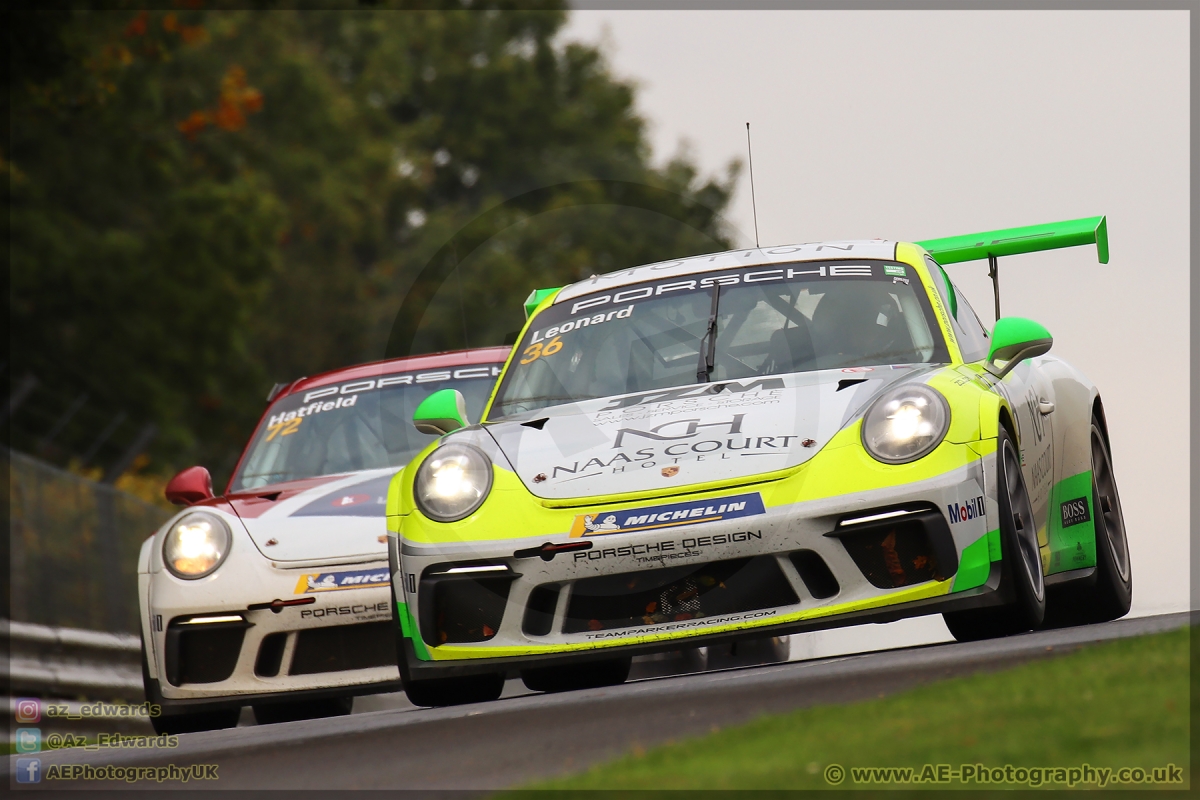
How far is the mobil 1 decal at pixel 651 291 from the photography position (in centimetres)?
731

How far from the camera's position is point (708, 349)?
699 cm

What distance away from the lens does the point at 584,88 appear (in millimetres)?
49375

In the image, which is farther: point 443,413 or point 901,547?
point 443,413

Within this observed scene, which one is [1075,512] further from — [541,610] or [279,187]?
[279,187]

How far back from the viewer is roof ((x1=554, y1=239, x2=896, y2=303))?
749cm

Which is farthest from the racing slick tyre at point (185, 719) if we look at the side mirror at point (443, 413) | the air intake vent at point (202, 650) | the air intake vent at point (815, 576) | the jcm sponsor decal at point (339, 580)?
the air intake vent at point (815, 576)

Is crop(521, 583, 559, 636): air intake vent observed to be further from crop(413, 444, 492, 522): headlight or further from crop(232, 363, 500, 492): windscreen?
crop(232, 363, 500, 492): windscreen

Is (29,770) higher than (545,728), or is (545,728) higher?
(545,728)

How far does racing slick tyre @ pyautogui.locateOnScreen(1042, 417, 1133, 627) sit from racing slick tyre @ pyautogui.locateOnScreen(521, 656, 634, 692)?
189 centimetres

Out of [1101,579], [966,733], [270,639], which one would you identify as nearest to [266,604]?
[270,639]

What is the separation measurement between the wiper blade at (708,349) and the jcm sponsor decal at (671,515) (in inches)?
38.0

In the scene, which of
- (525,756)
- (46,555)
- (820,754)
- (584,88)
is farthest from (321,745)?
(584,88)

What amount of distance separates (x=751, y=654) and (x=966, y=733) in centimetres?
530

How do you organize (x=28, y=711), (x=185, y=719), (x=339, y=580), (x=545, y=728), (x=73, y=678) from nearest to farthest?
(x=545, y=728), (x=339, y=580), (x=185, y=719), (x=28, y=711), (x=73, y=678)
